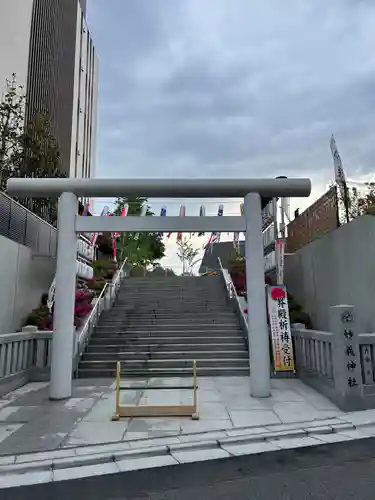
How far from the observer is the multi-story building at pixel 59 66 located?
22094mm

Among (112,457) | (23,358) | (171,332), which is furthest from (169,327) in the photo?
(112,457)

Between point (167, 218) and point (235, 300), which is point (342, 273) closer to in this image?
point (167, 218)

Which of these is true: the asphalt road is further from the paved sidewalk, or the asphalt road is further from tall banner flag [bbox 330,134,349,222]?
tall banner flag [bbox 330,134,349,222]

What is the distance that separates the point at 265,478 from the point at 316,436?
64.0 inches

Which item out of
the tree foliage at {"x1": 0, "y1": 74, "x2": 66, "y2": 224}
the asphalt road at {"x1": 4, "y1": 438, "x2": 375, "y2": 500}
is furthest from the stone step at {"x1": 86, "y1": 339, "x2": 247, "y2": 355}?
the tree foliage at {"x1": 0, "y1": 74, "x2": 66, "y2": 224}

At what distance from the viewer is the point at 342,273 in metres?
9.30

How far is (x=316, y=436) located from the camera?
5.44 meters

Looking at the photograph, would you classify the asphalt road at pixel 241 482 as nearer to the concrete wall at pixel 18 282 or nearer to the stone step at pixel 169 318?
the concrete wall at pixel 18 282

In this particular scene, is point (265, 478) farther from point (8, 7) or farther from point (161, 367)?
point (8, 7)

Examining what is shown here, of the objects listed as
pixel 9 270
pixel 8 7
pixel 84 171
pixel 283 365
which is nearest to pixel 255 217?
pixel 283 365

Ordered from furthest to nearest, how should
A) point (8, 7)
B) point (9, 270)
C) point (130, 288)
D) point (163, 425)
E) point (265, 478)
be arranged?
1. point (8, 7)
2. point (130, 288)
3. point (9, 270)
4. point (163, 425)
5. point (265, 478)

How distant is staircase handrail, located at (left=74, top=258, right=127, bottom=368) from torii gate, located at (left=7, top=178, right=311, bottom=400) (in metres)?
3.20

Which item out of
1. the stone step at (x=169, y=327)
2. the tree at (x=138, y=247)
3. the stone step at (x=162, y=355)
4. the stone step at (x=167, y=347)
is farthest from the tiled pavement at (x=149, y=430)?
the tree at (x=138, y=247)

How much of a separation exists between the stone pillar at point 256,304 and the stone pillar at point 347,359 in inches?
59.8
